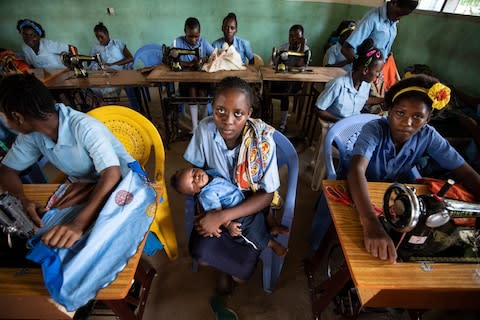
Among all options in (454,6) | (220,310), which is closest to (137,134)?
(220,310)

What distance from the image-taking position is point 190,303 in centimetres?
177

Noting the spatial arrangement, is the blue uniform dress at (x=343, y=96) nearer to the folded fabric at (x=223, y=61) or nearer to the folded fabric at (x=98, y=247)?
the folded fabric at (x=223, y=61)

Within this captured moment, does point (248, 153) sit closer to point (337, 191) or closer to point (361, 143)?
point (337, 191)

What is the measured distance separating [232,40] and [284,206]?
3232 millimetres

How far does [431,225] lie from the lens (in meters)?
0.91

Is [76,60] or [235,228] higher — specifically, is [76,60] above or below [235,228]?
above

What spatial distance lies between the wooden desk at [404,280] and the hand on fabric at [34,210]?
1337 mm

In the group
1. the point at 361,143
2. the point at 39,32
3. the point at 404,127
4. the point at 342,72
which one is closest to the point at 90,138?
the point at 361,143

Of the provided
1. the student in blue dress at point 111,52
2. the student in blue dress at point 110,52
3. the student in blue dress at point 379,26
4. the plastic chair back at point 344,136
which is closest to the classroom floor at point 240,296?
the plastic chair back at point 344,136

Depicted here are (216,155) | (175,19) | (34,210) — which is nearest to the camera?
(34,210)

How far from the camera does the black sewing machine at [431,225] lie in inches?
35.3

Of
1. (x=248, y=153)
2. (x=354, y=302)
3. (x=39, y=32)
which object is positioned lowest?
(x=354, y=302)

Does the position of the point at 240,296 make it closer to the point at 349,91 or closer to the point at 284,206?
the point at 284,206

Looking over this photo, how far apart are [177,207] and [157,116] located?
2.46 meters
